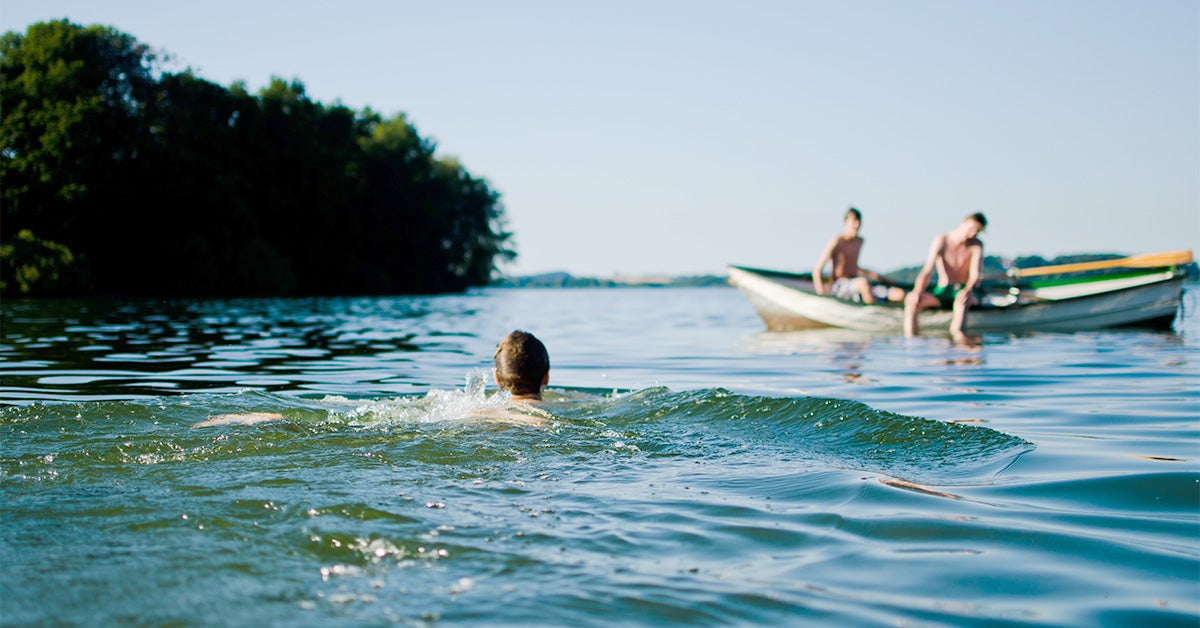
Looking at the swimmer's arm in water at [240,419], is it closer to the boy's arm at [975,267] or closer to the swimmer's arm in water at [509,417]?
the swimmer's arm in water at [509,417]

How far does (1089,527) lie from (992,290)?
14302 millimetres

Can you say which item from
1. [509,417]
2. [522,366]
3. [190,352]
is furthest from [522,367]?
[190,352]

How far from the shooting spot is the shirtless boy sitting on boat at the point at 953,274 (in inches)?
571

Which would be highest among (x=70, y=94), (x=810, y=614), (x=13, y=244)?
(x=70, y=94)

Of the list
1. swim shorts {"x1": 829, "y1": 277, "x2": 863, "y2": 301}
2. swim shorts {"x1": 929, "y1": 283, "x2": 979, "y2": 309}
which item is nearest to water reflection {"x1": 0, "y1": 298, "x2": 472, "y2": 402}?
swim shorts {"x1": 829, "y1": 277, "x2": 863, "y2": 301}

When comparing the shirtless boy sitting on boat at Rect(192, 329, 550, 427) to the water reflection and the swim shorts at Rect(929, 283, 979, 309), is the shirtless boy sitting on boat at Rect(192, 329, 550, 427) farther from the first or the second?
the swim shorts at Rect(929, 283, 979, 309)

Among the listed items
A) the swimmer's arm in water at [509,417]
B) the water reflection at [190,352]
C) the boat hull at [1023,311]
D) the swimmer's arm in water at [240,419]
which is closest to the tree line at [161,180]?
the water reflection at [190,352]

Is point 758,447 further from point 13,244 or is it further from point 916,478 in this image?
point 13,244

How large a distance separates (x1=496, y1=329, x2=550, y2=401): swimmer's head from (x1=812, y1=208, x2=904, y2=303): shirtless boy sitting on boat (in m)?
10.4

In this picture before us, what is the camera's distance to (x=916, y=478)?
4387 millimetres

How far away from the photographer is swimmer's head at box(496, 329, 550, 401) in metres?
6.11

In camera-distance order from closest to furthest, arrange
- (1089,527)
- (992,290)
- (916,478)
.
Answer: (1089,527) → (916,478) → (992,290)

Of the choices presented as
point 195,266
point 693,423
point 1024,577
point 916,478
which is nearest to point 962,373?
point 693,423

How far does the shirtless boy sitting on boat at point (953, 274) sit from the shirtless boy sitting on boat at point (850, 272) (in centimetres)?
82
